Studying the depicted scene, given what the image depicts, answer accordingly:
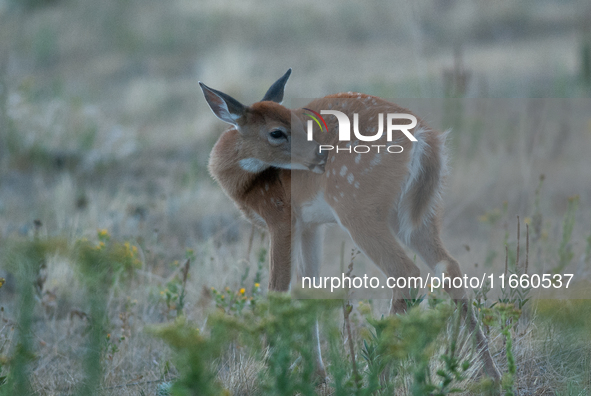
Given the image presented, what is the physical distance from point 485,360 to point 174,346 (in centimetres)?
219

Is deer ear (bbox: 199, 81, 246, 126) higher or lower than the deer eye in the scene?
higher

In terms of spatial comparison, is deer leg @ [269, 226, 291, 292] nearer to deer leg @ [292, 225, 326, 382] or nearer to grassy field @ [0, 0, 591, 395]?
grassy field @ [0, 0, 591, 395]

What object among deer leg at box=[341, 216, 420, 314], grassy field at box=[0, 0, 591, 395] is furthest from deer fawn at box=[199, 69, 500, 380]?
grassy field at box=[0, 0, 591, 395]

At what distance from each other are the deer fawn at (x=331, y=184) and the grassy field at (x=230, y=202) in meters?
0.40

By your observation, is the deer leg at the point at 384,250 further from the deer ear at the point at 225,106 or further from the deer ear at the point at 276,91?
the deer ear at the point at 276,91

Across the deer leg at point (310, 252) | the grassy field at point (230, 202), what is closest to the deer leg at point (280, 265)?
the grassy field at point (230, 202)

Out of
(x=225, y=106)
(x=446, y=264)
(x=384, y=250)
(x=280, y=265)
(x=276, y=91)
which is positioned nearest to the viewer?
(x=384, y=250)

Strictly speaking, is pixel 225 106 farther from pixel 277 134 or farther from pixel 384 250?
pixel 384 250

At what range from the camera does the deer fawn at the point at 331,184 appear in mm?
3812

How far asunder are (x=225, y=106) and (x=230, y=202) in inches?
161

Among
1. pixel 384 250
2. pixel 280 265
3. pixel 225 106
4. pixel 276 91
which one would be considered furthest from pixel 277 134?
pixel 384 250

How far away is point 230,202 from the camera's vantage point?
828cm

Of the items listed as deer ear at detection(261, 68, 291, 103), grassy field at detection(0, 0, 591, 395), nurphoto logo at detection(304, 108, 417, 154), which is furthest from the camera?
deer ear at detection(261, 68, 291, 103)

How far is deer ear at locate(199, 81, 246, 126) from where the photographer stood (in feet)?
13.8
